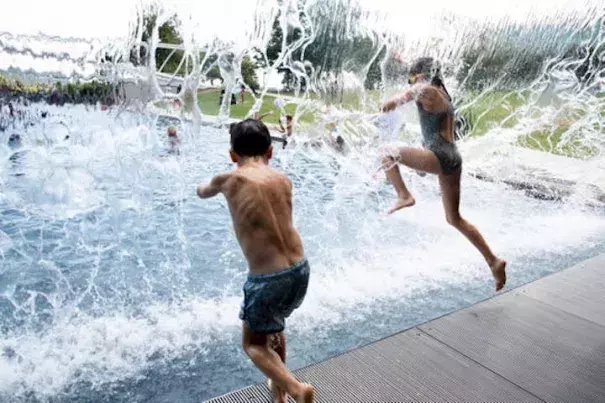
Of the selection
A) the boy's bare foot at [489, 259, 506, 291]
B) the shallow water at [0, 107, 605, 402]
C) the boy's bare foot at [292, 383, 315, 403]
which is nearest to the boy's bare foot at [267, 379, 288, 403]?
the boy's bare foot at [292, 383, 315, 403]

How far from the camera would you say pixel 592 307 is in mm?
3752

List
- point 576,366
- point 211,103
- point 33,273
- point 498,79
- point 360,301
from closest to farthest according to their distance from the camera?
point 576,366 < point 360,301 < point 33,273 < point 211,103 < point 498,79

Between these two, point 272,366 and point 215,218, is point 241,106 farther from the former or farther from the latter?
point 272,366

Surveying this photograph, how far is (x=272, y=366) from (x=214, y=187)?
85 centimetres

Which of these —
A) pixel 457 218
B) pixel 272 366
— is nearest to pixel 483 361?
pixel 457 218

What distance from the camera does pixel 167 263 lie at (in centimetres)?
489

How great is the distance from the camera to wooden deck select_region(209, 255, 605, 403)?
254 centimetres

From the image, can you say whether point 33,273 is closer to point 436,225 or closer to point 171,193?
point 171,193

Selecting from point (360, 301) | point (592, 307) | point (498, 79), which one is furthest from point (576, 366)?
point (498, 79)

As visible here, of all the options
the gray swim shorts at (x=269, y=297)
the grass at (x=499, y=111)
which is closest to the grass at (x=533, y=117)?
the grass at (x=499, y=111)

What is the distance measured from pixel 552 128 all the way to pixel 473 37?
7674 mm

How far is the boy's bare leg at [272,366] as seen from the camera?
6.63ft

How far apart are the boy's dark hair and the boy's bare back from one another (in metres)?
0.06

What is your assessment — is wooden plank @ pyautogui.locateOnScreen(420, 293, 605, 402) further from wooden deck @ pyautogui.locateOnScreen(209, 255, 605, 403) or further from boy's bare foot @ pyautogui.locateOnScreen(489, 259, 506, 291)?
boy's bare foot @ pyautogui.locateOnScreen(489, 259, 506, 291)
